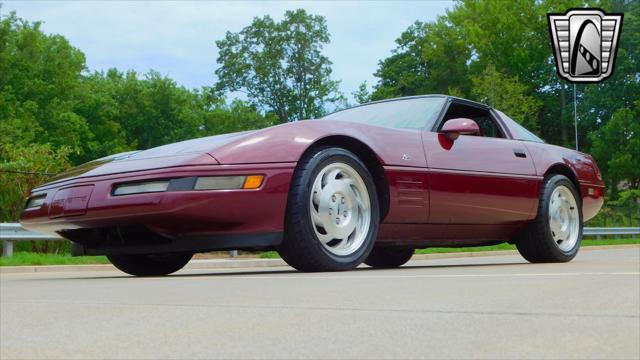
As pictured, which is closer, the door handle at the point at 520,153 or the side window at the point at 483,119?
the door handle at the point at 520,153

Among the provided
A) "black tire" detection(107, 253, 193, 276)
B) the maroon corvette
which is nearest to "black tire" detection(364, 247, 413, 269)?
the maroon corvette

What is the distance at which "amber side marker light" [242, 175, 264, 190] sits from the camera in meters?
4.71

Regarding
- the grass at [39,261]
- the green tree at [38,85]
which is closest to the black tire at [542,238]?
the grass at [39,261]

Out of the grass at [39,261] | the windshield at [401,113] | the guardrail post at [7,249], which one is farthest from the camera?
the guardrail post at [7,249]

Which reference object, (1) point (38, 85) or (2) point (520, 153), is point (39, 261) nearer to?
(2) point (520, 153)

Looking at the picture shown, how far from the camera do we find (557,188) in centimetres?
692

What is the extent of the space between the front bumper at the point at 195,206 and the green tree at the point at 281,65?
49.9 meters

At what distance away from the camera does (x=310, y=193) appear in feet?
15.9

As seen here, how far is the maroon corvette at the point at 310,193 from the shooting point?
4707 millimetres

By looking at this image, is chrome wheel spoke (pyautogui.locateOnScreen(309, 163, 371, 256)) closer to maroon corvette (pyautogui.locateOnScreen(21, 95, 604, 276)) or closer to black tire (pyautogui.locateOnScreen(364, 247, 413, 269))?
maroon corvette (pyautogui.locateOnScreen(21, 95, 604, 276))

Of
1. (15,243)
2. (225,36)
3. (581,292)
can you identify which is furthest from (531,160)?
(225,36)

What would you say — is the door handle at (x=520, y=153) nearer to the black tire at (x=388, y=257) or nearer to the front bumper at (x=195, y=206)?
the black tire at (x=388, y=257)

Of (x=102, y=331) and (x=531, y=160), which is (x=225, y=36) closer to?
(x=531, y=160)

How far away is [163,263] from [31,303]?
291cm
